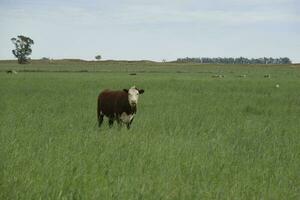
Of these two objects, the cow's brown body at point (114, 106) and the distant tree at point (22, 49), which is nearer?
the cow's brown body at point (114, 106)

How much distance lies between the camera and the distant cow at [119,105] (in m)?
13.4

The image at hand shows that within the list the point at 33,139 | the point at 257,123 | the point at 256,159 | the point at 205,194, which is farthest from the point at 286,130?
the point at 205,194

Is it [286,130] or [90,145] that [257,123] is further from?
[90,145]

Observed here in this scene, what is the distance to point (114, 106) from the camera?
45.9 ft

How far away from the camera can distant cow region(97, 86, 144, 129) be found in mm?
13422

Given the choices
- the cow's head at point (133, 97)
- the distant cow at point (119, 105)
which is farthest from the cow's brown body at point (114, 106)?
the cow's head at point (133, 97)

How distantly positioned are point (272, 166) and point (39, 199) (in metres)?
4.39

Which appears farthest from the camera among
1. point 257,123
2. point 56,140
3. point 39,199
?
point 257,123

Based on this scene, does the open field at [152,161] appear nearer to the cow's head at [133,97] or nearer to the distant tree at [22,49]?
the cow's head at [133,97]

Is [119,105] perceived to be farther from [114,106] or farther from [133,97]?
[133,97]

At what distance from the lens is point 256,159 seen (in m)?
8.84

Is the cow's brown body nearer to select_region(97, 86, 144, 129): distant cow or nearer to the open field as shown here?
select_region(97, 86, 144, 129): distant cow

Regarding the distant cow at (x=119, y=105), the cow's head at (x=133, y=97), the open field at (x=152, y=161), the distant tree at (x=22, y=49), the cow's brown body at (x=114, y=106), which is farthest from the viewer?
the distant tree at (x=22, y=49)

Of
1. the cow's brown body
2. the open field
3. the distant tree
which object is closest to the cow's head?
the cow's brown body
